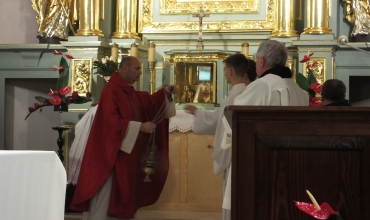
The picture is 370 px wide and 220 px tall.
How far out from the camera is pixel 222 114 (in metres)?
4.76

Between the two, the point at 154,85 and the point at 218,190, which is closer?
the point at 218,190

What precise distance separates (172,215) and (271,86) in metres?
3.03

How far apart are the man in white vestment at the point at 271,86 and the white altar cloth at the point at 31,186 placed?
114cm

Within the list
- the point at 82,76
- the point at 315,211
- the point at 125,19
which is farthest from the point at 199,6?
the point at 315,211

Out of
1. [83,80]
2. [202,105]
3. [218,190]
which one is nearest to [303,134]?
[218,190]

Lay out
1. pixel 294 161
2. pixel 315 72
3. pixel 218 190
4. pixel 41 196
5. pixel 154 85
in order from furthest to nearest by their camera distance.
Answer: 1. pixel 154 85
2. pixel 315 72
3. pixel 218 190
4. pixel 41 196
5. pixel 294 161

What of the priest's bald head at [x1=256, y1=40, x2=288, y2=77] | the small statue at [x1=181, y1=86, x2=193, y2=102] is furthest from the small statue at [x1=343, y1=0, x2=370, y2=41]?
the priest's bald head at [x1=256, y1=40, x2=288, y2=77]

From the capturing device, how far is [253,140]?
2.95 meters

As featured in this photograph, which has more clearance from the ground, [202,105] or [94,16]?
[94,16]

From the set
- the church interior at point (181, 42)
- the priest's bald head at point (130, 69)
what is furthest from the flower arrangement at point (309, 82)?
the priest's bald head at point (130, 69)

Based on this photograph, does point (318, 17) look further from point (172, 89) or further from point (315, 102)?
point (172, 89)

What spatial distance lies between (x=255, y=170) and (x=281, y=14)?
5.02m

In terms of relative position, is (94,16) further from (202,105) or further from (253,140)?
(253,140)

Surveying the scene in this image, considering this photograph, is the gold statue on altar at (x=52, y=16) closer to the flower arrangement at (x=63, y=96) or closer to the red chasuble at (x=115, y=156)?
the flower arrangement at (x=63, y=96)
